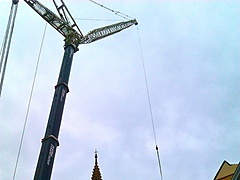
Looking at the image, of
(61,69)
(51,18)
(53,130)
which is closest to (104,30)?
(51,18)

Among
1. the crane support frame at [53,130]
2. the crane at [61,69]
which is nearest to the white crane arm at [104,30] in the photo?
the crane at [61,69]

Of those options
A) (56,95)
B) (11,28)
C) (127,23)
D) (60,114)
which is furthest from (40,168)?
(127,23)

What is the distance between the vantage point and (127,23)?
54000 millimetres

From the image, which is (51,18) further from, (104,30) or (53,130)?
(53,130)

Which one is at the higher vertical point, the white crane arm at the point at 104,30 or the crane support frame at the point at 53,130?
the white crane arm at the point at 104,30

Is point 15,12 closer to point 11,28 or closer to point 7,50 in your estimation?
point 11,28

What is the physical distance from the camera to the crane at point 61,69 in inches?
1033

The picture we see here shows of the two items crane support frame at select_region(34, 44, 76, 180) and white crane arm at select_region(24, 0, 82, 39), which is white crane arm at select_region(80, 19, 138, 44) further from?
crane support frame at select_region(34, 44, 76, 180)

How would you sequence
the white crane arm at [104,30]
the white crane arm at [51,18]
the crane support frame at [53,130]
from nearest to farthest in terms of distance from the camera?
the crane support frame at [53,130], the white crane arm at [51,18], the white crane arm at [104,30]

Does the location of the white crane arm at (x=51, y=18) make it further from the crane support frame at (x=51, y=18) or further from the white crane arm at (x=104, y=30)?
the white crane arm at (x=104, y=30)

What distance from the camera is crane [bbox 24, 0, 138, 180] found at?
86.1 feet

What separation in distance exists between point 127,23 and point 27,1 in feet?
61.2

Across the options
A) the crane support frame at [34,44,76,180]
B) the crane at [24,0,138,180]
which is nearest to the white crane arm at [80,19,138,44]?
the crane at [24,0,138,180]

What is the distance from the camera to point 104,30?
1863 inches
